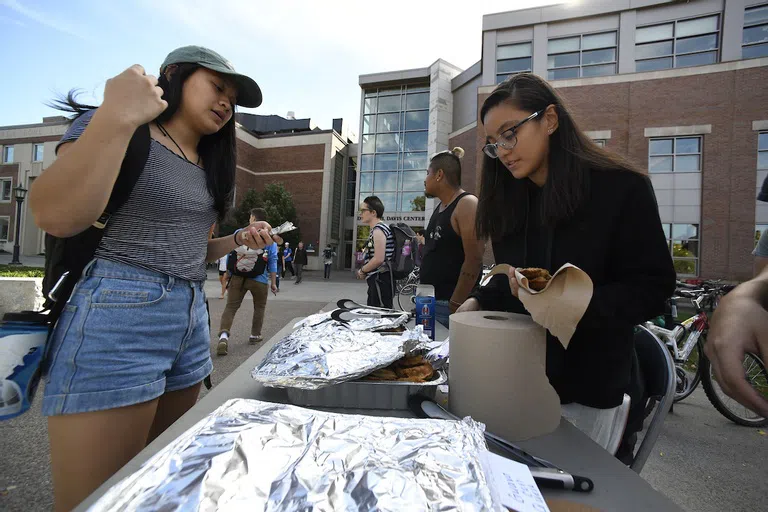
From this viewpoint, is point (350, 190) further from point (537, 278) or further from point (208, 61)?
point (537, 278)

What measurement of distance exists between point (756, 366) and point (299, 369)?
423 centimetres

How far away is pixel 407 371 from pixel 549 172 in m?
0.85

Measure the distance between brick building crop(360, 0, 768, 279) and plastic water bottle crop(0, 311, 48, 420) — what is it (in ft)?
64.1

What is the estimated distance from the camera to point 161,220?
1061 millimetres

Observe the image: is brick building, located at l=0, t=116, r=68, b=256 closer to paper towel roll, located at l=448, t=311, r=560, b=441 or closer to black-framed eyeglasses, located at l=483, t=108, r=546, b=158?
black-framed eyeglasses, located at l=483, t=108, r=546, b=158

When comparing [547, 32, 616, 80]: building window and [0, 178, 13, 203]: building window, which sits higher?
[547, 32, 616, 80]: building window

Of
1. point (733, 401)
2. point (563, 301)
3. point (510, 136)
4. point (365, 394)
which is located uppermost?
point (510, 136)

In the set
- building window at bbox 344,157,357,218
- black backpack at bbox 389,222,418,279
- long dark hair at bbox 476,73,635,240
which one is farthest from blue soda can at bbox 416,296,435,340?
building window at bbox 344,157,357,218

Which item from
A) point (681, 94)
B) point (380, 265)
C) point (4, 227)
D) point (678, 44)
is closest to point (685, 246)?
point (681, 94)

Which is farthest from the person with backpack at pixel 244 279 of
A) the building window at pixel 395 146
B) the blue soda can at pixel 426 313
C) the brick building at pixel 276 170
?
the brick building at pixel 276 170

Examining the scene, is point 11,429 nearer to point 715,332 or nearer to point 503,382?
point 503,382

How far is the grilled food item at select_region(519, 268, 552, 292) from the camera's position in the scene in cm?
94

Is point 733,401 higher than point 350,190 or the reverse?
the reverse

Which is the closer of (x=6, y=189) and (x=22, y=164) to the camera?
(x=22, y=164)
